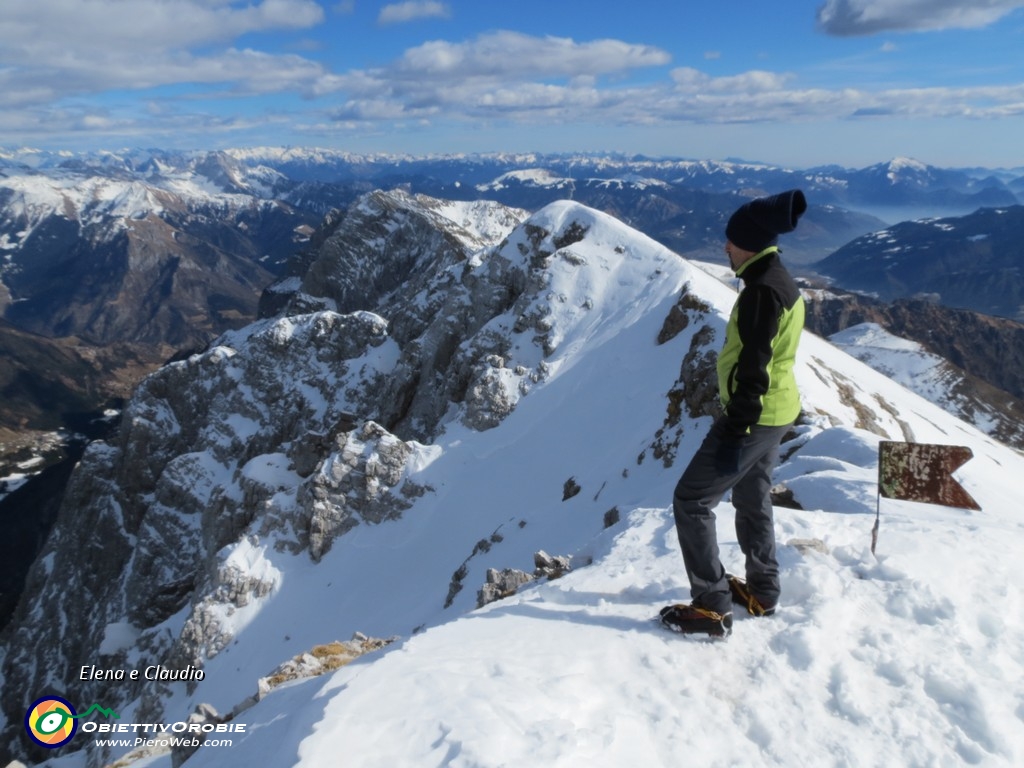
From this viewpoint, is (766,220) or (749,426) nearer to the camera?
(766,220)

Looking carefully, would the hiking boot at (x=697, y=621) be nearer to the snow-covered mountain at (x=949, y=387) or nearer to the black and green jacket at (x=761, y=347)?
the black and green jacket at (x=761, y=347)

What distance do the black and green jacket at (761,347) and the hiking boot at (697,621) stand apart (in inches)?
86.3

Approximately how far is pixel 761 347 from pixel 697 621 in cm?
331

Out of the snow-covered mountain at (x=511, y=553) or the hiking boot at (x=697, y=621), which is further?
the hiking boot at (x=697, y=621)

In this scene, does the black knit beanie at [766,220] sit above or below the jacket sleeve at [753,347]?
above

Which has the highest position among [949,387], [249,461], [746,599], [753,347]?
[753,347]

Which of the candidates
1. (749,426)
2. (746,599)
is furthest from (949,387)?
(749,426)

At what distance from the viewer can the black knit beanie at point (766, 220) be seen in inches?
258

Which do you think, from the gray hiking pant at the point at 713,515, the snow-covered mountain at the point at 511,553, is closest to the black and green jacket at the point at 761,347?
the gray hiking pant at the point at 713,515

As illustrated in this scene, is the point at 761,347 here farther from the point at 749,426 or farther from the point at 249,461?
the point at 249,461

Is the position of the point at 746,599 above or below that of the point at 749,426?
below

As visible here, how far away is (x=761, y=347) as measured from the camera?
651 cm

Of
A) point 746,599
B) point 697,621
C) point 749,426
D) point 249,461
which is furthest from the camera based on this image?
point 249,461

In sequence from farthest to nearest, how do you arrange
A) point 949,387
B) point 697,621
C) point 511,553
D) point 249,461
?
point 949,387, point 249,461, point 511,553, point 697,621
